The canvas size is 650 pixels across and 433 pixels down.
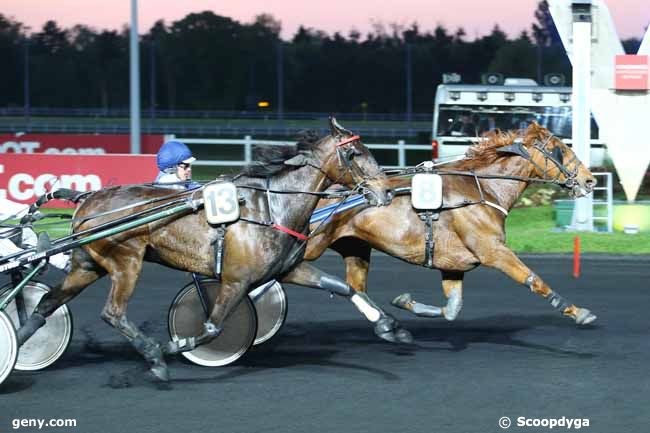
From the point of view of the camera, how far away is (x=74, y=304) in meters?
10.4

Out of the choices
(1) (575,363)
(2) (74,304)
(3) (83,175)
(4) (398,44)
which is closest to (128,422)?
(1) (575,363)

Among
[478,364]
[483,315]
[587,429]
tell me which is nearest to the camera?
[587,429]

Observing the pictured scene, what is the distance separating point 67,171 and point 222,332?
10.2 metres

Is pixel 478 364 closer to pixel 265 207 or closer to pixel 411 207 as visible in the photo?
pixel 411 207

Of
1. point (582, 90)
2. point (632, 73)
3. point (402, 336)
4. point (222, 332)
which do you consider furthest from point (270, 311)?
point (632, 73)

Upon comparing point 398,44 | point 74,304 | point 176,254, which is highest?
point 398,44

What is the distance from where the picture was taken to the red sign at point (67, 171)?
56.1 feet

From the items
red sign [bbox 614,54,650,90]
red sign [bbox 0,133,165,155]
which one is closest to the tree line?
red sign [bbox 0,133,165,155]

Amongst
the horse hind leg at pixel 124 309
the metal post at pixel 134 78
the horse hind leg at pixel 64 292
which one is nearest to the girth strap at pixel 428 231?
the horse hind leg at pixel 124 309

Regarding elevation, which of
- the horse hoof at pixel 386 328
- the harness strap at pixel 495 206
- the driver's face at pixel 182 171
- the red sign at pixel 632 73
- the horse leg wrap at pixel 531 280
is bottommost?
the horse hoof at pixel 386 328

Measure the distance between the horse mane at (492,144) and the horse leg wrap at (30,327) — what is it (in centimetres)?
355

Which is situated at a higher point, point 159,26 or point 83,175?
point 159,26

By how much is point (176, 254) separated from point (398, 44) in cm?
9863

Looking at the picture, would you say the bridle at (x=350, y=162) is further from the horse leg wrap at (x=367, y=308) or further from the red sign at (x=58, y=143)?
the red sign at (x=58, y=143)
